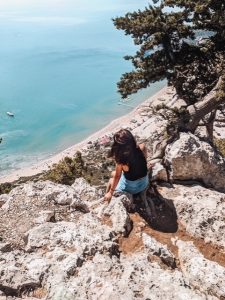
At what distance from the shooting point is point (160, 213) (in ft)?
42.9

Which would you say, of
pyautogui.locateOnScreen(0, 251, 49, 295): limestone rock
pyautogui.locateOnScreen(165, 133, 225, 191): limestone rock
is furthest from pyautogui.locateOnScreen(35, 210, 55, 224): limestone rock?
pyautogui.locateOnScreen(165, 133, 225, 191): limestone rock

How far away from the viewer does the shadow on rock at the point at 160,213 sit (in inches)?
485

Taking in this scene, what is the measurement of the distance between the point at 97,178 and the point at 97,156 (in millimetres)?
18844

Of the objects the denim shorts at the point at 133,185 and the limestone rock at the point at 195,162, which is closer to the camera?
the denim shorts at the point at 133,185

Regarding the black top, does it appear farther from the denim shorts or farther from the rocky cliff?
the rocky cliff

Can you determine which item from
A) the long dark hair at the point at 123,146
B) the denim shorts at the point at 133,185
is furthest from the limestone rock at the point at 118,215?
the long dark hair at the point at 123,146

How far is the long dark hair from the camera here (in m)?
12.0

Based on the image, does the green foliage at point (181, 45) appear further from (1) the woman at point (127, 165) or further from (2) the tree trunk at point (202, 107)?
(1) the woman at point (127, 165)

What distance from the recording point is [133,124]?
4414 inches

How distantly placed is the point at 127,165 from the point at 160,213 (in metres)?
2.06

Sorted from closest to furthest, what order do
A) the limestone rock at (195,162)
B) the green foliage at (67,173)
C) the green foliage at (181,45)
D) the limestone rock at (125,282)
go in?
the limestone rock at (125,282) < the limestone rock at (195,162) < the green foliage at (181,45) < the green foliage at (67,173)

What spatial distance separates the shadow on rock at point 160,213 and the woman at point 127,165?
2.11ft

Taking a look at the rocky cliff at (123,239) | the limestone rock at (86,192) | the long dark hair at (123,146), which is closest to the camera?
the rocky cliff at (123,239)

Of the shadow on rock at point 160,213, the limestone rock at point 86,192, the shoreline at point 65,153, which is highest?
the shadow on rock at point 160,213
